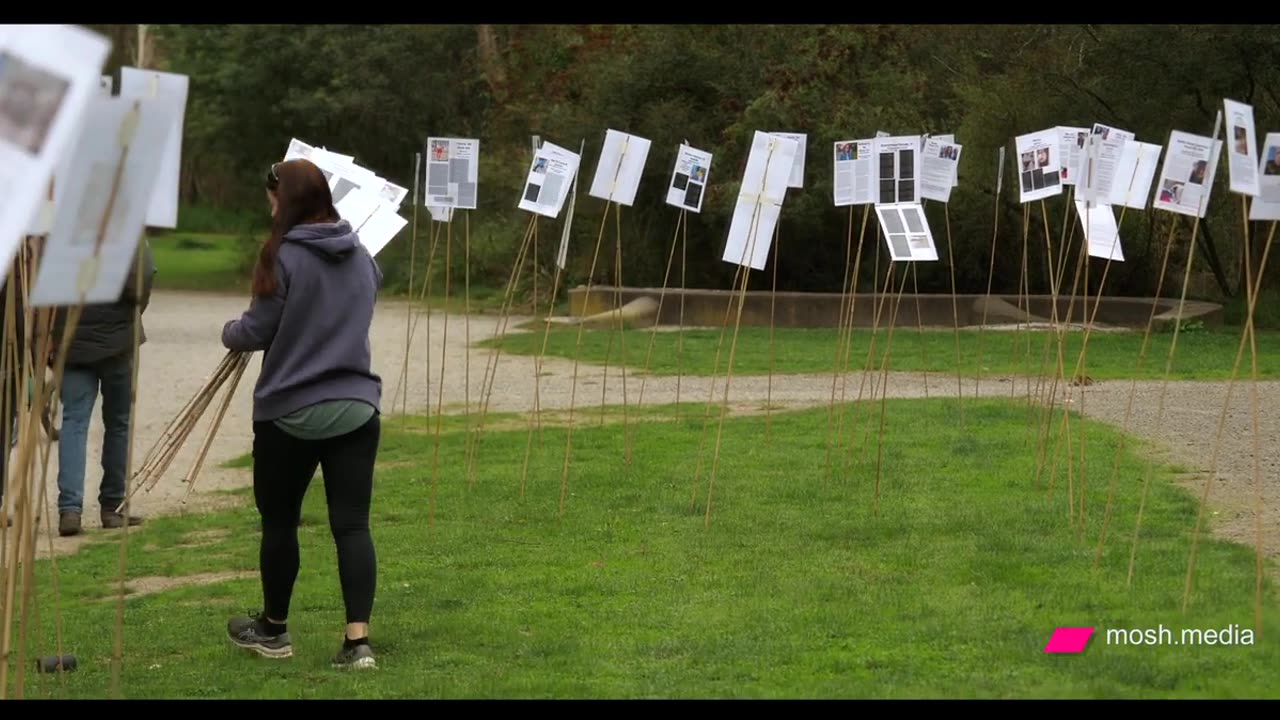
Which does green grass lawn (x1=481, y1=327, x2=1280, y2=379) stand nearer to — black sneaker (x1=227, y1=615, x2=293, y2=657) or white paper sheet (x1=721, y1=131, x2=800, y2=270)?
white paper sheet (x1=721, y1=131, x2=800, y2=270)

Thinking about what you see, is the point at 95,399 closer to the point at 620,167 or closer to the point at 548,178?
the point at 548,178

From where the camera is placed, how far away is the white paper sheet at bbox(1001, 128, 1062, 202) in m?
8.95

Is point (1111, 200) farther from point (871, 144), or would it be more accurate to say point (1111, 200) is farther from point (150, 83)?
point (150, 83)

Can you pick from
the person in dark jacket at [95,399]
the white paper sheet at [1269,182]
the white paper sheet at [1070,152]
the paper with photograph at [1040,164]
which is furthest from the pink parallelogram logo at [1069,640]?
the person in dark jacket at [95,399]

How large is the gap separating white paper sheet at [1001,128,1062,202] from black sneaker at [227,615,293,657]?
191 inches

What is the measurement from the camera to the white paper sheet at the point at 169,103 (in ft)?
14.0

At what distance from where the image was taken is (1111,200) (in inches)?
314

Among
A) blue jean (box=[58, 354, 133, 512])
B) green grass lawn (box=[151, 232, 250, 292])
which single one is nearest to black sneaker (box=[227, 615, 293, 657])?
blue jean (box=[58, 354, 133, 512])

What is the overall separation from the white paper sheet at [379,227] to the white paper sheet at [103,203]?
9.78 ft

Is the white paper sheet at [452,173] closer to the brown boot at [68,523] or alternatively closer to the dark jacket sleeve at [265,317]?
the brown boot at [68,523]
